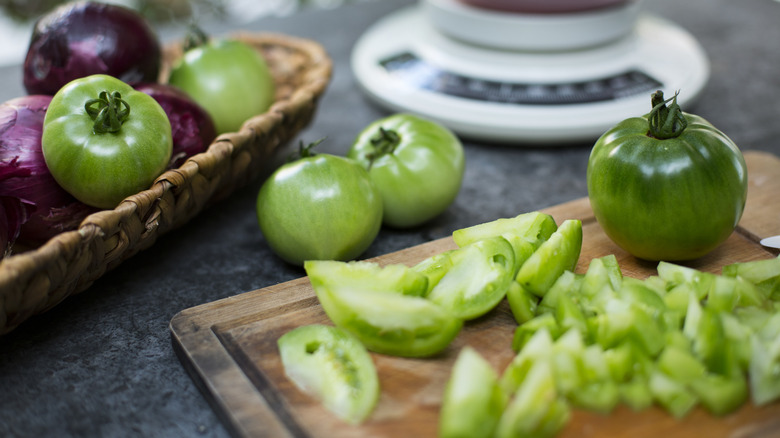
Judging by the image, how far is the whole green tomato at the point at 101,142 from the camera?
958 millimetres

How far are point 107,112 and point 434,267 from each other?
47 centimetres

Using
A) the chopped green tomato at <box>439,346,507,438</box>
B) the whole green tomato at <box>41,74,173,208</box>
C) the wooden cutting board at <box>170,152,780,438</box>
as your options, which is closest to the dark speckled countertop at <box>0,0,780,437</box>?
the wooden cutting board at <box>170,152,780,438</box>

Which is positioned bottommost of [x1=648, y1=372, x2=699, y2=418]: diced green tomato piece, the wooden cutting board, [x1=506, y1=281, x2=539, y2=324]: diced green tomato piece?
the wooden cutting board

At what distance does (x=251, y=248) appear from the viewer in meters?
1.21

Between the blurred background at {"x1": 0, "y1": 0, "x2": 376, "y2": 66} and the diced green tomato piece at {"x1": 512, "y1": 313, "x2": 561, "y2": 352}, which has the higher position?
the diced green tomato piece at {"x1": 512, "y1": 313, "x2": 561, "y2": 352}

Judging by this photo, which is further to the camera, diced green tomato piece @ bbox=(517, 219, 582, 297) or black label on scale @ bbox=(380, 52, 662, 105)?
black label on scale @ bbox=(380, 52, 662, 105)

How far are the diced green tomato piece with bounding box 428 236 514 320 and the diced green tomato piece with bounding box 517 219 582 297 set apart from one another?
23 mm

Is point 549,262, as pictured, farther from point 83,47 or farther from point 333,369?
point 83,47

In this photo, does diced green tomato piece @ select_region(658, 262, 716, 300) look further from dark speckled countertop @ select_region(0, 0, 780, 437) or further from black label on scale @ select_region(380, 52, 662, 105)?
black label on scale @ select_region(380, 52, 662, 105)

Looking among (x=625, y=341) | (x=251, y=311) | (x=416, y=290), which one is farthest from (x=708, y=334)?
(x=251, y=311)

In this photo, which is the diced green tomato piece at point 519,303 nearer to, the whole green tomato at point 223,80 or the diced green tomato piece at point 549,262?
the diced green tomato piece at point 549,262

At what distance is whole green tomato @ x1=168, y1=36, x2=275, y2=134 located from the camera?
51.3 inches

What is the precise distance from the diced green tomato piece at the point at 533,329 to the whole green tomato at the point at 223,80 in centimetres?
70

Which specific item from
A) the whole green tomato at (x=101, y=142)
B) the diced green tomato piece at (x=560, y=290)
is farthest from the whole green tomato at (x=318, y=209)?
the diced green tomato piece at (x=560, y=290)
